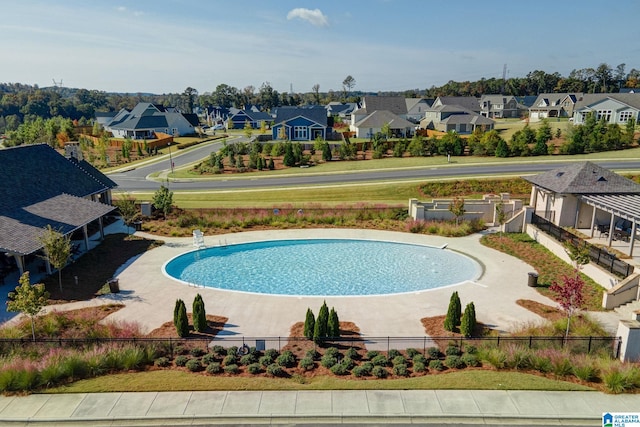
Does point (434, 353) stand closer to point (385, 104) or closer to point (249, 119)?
point (385, 104)

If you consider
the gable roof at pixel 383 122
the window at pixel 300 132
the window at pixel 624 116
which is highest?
the window at pixel 624 116

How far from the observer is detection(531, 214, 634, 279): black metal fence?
77.4 feet

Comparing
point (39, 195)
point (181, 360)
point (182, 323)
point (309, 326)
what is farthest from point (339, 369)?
point (39, 195)

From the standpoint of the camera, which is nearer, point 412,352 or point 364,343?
point 412,352

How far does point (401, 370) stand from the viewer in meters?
16.7

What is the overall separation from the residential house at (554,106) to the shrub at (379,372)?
105m

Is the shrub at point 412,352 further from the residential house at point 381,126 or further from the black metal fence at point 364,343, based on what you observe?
the residential house at point 381,126

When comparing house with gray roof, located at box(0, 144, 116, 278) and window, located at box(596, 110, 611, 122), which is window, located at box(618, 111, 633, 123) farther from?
house with gray roof, located at box(0, 144, 116, 278)

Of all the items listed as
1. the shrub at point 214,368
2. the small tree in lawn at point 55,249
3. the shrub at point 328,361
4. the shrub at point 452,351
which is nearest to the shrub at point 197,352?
the shrub at point 214,368

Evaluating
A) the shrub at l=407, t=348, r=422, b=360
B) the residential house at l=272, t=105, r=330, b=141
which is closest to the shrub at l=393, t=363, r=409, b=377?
the shrub at l=407, t=348, r=422, b=360

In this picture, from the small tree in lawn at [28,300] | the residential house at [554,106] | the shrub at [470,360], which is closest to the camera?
the shrub at [470,360]

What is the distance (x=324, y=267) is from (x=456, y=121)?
66.9 m

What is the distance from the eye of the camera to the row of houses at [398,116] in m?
84.9

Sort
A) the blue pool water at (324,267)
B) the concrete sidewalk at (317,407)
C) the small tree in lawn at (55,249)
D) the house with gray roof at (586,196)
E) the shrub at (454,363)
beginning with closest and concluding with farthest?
the concrete sidewalk at (317,407), the shrub at (454,363), the small tree in lawn at (55,249), the blue pool water at (324,267), the house with gray roof at (586,196)
